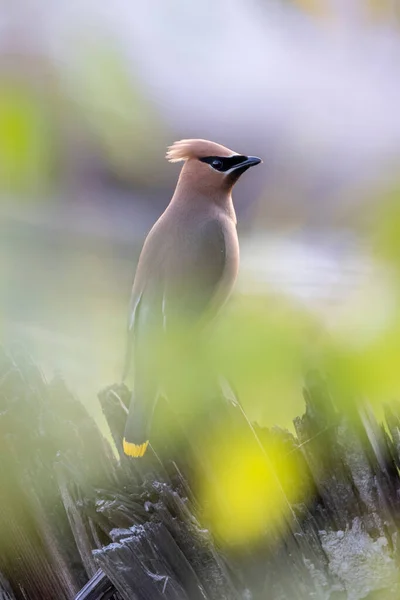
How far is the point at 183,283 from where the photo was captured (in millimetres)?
557

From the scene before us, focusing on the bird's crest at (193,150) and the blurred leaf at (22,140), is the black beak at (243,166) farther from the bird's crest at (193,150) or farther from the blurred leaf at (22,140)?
the blurred leaf at (22,140)

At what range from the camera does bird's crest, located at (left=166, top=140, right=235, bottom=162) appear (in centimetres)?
56

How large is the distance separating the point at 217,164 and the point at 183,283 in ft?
0.37

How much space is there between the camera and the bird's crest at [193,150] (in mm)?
558

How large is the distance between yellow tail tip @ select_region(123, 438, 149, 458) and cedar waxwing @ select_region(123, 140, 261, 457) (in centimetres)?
3

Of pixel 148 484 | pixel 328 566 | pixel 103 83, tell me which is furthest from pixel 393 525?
pixel 103 83

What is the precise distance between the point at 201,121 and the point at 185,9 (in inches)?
4.6

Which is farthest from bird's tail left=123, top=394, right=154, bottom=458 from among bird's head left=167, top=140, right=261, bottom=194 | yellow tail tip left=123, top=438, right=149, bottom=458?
bird's head left=167, top=140, right=261, bottom=194

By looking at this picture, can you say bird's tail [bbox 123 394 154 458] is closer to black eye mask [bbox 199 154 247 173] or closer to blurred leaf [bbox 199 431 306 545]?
blurred leaf [bbox 199 431 306 545]

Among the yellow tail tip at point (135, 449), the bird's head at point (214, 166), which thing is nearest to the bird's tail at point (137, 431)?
the yellow tail tip at point (135, 449)

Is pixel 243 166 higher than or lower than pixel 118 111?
lower

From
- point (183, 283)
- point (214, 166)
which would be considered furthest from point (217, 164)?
point (183, 283)

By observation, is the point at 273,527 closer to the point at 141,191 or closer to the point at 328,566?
the point at 328,566

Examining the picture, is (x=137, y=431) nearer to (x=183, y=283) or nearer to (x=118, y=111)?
(x=183, y=283)
